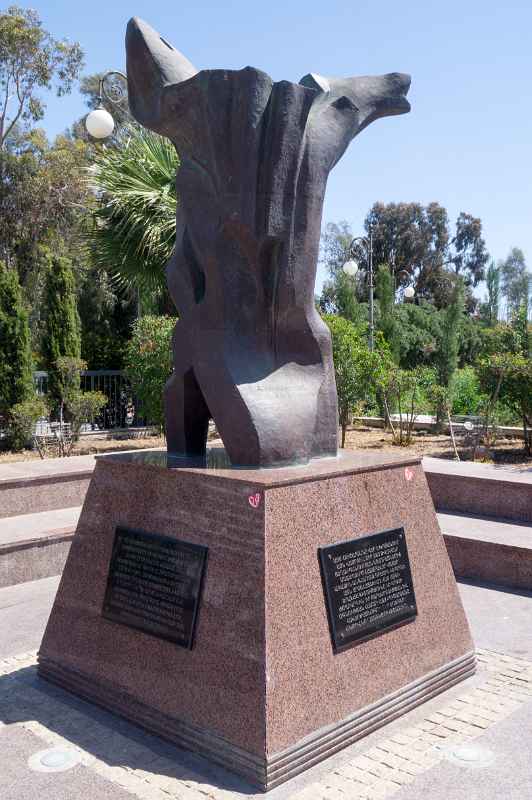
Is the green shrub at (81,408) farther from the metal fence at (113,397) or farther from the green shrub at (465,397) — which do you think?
the green shrub at (465,397)

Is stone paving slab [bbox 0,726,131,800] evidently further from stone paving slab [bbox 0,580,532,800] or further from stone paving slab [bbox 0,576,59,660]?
stone paving slab [bbox 0,576,59,660]

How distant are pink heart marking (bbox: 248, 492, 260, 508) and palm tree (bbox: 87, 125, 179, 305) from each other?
322 inches

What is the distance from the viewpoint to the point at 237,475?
3660 mm

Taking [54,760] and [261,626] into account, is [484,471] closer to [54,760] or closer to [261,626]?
[261,626]

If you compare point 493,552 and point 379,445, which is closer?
point 493,552

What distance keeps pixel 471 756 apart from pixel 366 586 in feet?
2.77

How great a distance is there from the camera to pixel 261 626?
3281mm

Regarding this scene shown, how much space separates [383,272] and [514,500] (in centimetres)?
1770

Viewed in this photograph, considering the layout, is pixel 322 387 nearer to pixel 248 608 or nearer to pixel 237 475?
pixel 237 475

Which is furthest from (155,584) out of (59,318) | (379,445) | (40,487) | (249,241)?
(59,318)

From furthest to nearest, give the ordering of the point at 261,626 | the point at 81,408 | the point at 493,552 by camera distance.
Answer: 1. the point at 81,408
2. the point at 493,552
3. the point at 261,626

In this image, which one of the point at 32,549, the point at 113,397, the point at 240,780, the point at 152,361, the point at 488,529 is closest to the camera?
the point at 240,780

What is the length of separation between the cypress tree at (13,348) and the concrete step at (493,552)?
26.0 feet

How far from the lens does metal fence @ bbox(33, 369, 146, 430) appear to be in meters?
15.1
